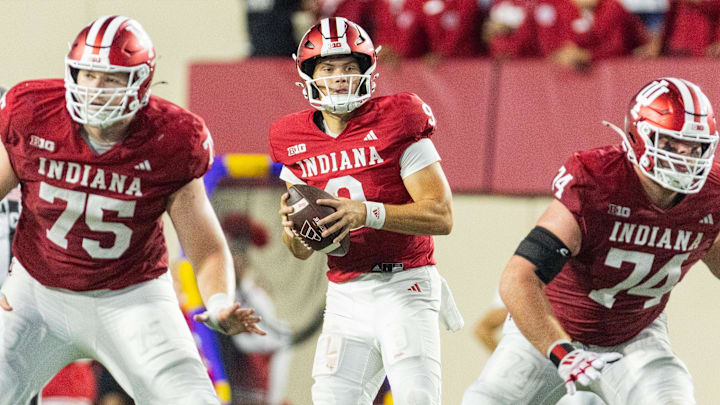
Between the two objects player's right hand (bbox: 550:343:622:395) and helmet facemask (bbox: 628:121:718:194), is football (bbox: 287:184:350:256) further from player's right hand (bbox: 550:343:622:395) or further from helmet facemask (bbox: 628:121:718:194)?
helmet facemask (bbox: 628:121:718:194)

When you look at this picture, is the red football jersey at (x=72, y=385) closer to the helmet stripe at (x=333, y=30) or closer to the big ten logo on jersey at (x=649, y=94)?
the helmet stripe at (x=333, y=30)

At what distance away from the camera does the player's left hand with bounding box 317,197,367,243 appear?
11.9 ft

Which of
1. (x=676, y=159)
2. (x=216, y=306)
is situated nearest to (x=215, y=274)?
(x=216, y=306)

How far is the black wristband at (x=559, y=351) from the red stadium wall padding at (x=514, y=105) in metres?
2.78

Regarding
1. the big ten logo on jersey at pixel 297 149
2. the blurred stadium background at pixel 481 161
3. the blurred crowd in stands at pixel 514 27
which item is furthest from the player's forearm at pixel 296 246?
the blurred crowd in stands at pixel 514 27

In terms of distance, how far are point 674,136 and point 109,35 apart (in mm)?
1902

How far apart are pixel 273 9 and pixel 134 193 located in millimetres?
3506

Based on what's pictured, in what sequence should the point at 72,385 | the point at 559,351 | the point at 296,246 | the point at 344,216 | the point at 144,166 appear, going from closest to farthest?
the point at 559,351
the point at 344,216
the point at 144,166
the point at 296,246
the point at 72,385

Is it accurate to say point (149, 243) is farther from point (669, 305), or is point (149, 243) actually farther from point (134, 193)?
point (669, 305)

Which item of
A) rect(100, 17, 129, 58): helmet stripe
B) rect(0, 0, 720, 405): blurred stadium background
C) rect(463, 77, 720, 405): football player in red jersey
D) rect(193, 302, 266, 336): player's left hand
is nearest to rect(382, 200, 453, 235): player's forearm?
rect(463, 77, 720, 405): football player in red jersey

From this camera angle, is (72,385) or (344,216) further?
(72,385)

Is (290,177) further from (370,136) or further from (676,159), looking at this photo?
(676,159)

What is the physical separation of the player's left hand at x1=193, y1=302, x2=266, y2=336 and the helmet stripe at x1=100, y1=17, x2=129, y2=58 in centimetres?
95

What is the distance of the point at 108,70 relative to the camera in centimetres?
380
